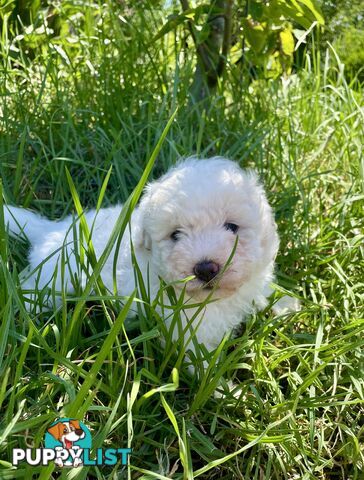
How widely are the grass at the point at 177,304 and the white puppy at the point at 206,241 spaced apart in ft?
0.53

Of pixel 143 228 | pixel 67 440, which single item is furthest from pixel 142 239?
pixel 67 440

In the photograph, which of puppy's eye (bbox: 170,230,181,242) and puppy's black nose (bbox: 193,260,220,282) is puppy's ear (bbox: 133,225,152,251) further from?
puppy's black nose (bbox: 193,260,220,282)

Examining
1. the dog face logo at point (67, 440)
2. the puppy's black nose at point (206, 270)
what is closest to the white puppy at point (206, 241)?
the puppy's black nose at point (206, 270)

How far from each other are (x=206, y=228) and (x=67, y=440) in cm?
98

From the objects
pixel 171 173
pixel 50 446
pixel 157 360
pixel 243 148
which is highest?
pixel 171 173

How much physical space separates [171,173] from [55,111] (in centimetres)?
141

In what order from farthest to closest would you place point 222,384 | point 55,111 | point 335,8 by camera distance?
point 335,8 → point 55,111 → point 222,384

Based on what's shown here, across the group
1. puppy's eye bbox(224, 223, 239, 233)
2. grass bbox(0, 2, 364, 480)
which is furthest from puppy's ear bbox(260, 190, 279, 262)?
grass bbox(0, 2, 364, 480)

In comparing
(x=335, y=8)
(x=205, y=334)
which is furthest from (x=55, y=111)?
(x=335, y=8)

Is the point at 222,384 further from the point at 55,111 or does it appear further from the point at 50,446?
the point at 55,111

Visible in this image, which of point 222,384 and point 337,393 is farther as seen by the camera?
point 337,393

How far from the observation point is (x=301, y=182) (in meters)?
3.27

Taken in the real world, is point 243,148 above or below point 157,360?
above

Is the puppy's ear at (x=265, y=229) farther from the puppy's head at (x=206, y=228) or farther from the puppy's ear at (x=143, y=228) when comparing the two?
the puppy's ear at (x=143, y=228)
